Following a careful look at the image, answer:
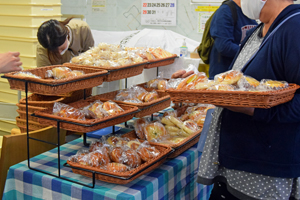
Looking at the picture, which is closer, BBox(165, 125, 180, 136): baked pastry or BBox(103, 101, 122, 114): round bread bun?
BBox(103, 101, 122, 114): round bread bun

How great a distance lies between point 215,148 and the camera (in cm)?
158

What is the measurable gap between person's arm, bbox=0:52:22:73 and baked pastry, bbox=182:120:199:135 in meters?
1.09

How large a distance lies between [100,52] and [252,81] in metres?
1.43

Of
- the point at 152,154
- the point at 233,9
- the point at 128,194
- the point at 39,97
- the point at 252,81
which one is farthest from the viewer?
the point at 233,9

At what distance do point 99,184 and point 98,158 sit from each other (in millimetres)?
129

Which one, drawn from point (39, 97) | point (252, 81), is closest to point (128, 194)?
point (252, 81)

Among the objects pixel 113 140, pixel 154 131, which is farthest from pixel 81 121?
pixel 154 131

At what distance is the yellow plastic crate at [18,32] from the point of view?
4.31 metres

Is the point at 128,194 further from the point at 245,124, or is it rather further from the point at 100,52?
the point at 100,52

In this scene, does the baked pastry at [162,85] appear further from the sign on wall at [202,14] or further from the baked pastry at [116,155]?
the sign on wall at [202,14]

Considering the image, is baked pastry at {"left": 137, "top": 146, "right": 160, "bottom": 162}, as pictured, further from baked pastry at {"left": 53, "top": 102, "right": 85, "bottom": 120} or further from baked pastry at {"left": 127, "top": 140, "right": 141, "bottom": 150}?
baked pastry at {"left": 53, "top": 102, "right": 85, "bottom": 120}

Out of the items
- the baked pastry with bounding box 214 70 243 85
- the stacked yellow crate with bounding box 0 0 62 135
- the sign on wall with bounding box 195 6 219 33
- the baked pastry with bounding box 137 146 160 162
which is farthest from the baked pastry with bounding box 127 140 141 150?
the sign on wall with bounding box 195 6 219 33

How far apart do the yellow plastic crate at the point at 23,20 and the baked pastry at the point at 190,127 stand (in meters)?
2.90

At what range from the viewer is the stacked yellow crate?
4262 mm
